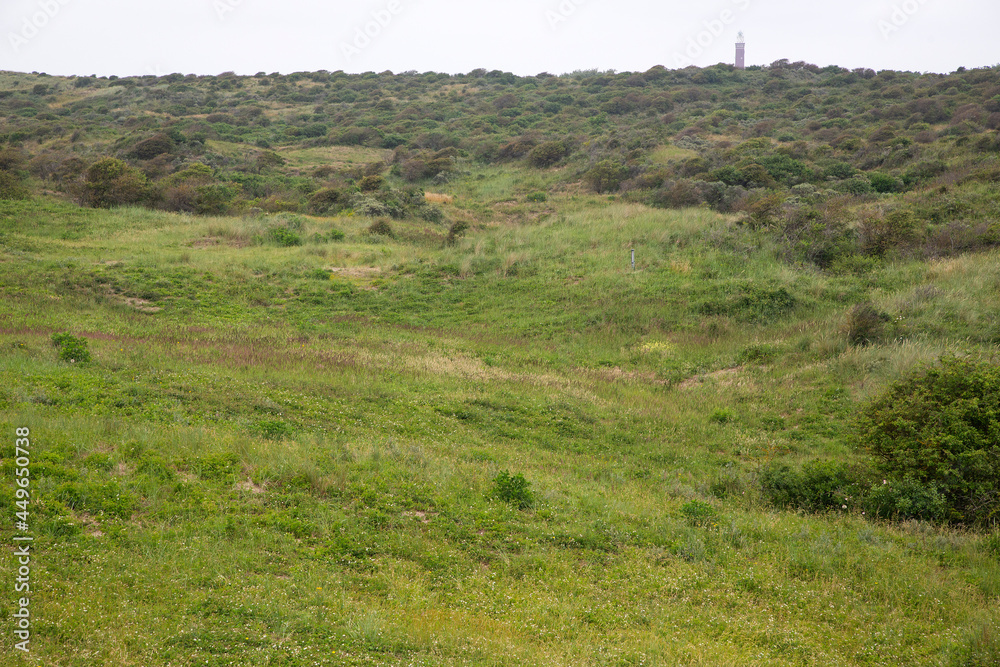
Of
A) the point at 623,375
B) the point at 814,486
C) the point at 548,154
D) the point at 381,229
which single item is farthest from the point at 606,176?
the point at 814,486

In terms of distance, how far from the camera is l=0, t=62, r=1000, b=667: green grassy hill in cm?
548

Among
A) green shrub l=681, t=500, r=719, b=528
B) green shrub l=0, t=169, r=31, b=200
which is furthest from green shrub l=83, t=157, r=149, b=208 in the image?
green shrub l=681, t=500, r=719, b=528

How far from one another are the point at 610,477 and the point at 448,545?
3.53 meters

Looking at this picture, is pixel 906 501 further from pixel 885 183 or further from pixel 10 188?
pixel 10 188

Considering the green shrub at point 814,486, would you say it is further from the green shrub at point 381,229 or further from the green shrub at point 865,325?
the green shrub at point 381,229

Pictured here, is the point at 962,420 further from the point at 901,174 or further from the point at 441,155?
the point at 441,155

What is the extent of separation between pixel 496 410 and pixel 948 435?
22.8 feet

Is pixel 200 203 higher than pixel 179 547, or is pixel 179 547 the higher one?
pixel 200 203

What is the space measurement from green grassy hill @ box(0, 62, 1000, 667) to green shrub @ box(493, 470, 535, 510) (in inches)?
3.7

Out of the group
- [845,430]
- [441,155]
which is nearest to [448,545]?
[845,430]

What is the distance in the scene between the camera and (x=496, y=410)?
12.1 m

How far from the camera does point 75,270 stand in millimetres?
18938

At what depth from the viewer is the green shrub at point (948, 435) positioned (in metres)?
7.66

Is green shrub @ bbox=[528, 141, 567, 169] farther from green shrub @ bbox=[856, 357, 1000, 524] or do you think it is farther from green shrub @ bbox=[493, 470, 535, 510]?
green shrub @ bbox=[493, 470, 535, 510]
